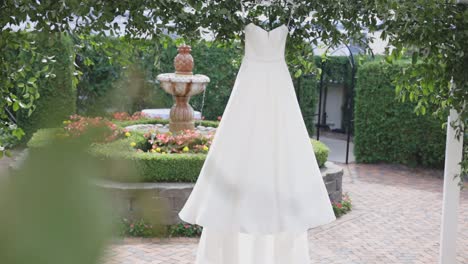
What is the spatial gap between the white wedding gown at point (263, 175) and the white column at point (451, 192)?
951 millimetres

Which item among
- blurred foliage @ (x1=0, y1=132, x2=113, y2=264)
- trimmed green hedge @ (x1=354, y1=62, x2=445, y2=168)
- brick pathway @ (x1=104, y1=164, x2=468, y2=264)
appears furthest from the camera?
trimmed green hedge @ (x1=354, y1=62, x2=445, y2=168)

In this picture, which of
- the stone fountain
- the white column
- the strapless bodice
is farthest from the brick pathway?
the stone fountain

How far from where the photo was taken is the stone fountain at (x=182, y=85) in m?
6.99

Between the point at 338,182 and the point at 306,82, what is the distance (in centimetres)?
422

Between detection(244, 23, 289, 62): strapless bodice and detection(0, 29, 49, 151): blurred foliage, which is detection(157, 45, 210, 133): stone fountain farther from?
detection(244, 23, 289, 62): strapless bodice

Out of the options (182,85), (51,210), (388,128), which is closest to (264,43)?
(51,210)

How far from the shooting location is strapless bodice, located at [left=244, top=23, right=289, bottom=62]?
3.26 metres

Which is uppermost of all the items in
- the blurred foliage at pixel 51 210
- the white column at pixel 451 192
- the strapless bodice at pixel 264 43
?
the strapless bodice at pixel 264 43

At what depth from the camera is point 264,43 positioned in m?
3.28

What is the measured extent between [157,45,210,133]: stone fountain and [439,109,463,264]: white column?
150 inches

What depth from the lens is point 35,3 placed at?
291 cm

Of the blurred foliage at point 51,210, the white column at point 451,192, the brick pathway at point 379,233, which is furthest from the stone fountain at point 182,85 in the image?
the blurred foliage at point 51,210

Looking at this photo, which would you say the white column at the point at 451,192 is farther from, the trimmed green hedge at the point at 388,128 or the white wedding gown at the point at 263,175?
the trimmed green hedge at the point at 388,128

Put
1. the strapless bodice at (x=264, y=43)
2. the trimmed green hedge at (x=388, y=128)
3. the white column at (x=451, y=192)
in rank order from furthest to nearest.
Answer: the trimmed green hedge at (x=388, y=128) → the white column at (x=451, y=192) → the strapless bodice at (x=264, y=43)
